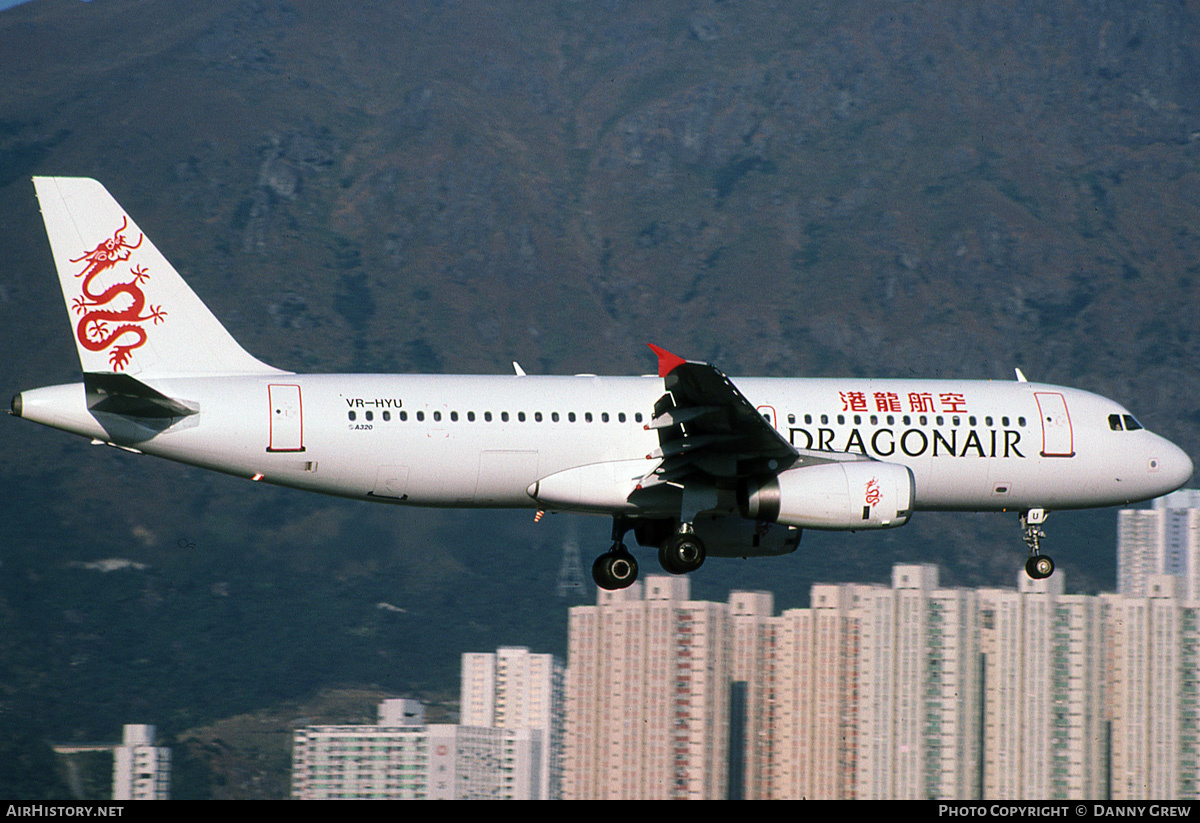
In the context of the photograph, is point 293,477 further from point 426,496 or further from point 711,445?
point 711,445

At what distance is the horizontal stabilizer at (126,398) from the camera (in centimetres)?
3012

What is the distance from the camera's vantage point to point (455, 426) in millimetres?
32125

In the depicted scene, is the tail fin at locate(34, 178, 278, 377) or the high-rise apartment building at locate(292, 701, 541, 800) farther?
the high-rise apartment building at locate(292, 701, 541, 800)

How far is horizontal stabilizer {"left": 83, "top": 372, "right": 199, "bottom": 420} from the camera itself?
30.1 m

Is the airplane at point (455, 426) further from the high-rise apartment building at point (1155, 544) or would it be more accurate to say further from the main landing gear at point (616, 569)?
the high-rise apartment building at point (1155, 544)

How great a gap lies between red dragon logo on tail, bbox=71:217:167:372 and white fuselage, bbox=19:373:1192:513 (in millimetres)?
1107

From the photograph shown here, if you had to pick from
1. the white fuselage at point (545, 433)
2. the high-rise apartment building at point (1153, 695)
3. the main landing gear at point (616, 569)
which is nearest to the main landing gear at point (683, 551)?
the white fuselage at point (545, 433)

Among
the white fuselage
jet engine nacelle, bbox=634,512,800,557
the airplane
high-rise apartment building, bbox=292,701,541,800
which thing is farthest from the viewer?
high-rise apartment building, bbox=292,701,541,800

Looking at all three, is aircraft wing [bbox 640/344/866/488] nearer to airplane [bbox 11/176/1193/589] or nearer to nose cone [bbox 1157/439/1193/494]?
airplane [bbox 11/176/1193/589]

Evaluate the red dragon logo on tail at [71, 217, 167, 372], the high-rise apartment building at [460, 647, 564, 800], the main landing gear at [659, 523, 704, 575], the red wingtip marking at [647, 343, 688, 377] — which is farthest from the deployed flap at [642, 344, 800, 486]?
the high-rise apartment building at [460, 647, 564, 800]

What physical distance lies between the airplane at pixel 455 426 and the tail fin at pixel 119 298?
0.03 meters

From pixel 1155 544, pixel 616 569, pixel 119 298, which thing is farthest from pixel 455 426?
pixel 1155 544

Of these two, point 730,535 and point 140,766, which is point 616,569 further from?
point 140,766

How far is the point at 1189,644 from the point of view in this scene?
123m
